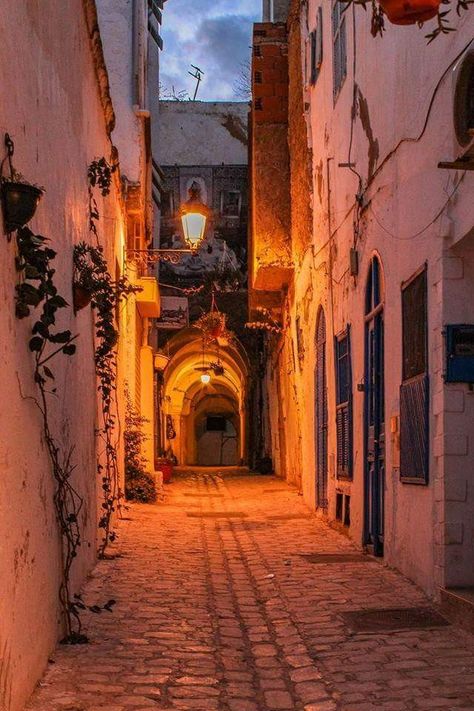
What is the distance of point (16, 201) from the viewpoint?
370cm

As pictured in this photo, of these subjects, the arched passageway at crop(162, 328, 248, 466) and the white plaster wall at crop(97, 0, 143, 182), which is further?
the arched passageway at crop(162, 328, 248, 466)

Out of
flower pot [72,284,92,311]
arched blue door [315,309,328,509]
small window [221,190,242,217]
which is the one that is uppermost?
small window [221,190,242,217]

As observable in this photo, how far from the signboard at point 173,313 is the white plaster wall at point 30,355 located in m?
12.5

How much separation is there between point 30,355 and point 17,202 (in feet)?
3.05

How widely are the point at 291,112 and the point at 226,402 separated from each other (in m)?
29.5

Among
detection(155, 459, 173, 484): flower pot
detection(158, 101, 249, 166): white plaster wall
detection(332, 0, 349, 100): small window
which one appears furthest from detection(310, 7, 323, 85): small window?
detection(158, 101, 249, 166): white plaster wall

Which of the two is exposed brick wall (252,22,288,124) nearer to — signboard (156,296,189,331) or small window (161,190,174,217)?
signboard (156,296,189,331)

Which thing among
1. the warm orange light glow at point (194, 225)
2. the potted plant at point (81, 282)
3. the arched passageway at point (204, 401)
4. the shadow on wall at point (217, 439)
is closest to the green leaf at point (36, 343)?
the potted plant at point (81, 282)

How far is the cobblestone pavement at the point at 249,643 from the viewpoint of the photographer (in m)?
4.33

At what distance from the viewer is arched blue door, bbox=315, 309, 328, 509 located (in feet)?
39.4

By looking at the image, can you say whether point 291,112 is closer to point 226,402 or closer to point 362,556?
point 362,556

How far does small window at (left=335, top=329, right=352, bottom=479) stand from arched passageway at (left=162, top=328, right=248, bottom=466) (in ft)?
49.2

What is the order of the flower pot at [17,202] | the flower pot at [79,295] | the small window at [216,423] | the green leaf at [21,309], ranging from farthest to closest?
the small window at [216,423]
the flower pot at [79,295]
the green leaf at [21,309]
the flower pot at [17,202]

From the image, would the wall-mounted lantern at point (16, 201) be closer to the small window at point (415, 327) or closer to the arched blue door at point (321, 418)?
the small window at point (415, 327)
